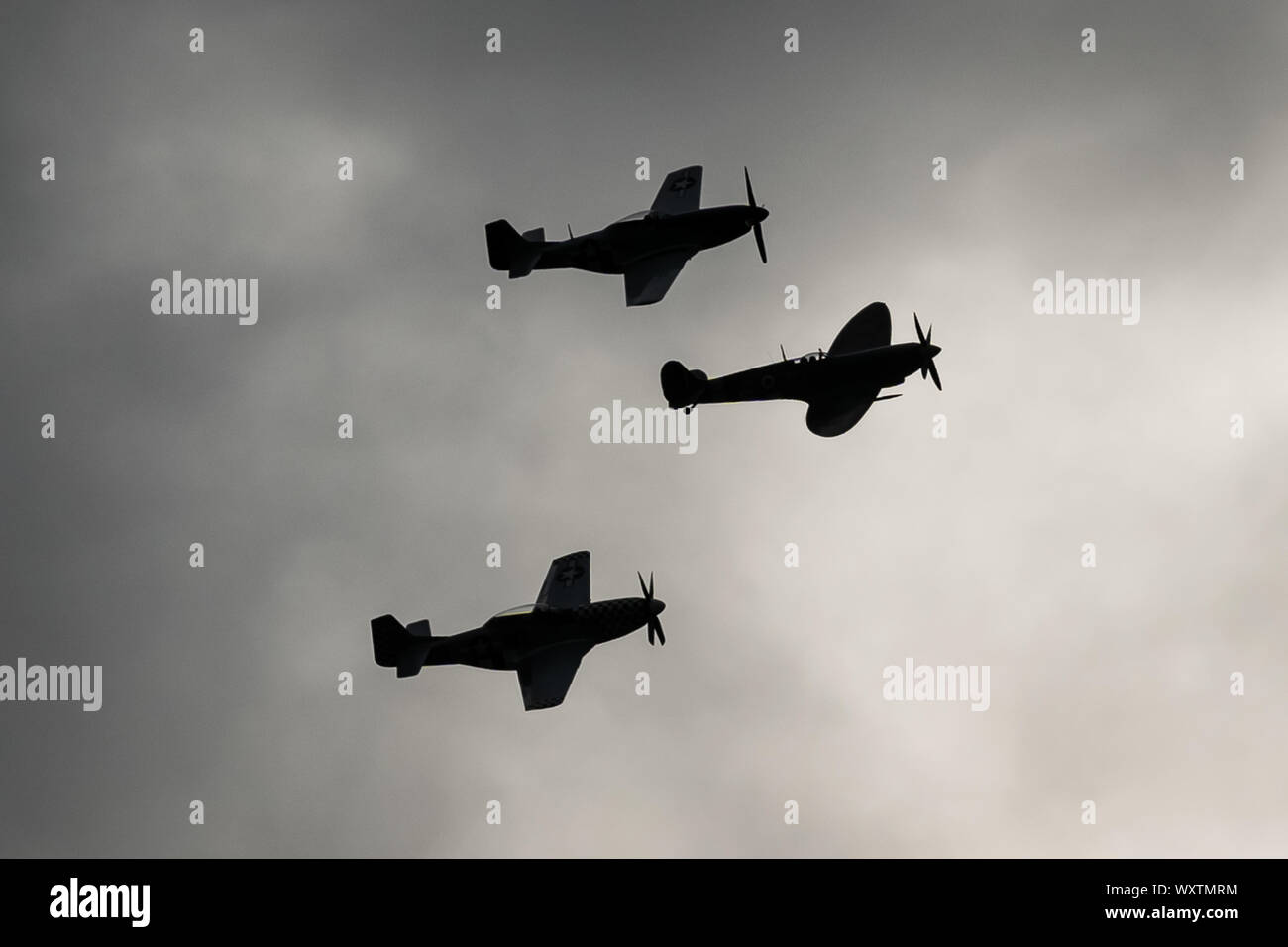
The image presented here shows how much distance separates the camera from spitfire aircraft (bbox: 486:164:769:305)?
6172 centimetres

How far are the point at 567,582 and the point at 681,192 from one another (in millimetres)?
18736

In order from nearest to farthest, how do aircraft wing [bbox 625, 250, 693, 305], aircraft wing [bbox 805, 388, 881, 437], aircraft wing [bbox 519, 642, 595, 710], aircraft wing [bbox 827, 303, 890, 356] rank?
aircraft wing [bbox 519, 642, 595, 710], aircraft wing [bbox 805, 388, 881, 437], aircraft wing [bbox 625, 250, 693, 305], aircraft wing [bbox 827, 303, 890, 356]

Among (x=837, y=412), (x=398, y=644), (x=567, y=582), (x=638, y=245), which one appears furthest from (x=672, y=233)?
(x=398, y=644)

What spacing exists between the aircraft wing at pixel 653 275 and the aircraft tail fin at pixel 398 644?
1654 centimetres

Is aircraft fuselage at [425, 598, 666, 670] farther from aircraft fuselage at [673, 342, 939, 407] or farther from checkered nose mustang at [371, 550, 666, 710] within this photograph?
aircraft fuselage at [673, 342, 939, 407]

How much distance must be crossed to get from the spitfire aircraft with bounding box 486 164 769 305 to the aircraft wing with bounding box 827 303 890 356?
203 inches

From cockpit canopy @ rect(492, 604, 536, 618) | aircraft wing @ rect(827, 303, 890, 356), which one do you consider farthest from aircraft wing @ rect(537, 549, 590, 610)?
aircraft wing @ rect(827, 303, 890, 356)

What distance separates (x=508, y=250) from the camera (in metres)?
62.9

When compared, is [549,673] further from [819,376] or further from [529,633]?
[819,376]

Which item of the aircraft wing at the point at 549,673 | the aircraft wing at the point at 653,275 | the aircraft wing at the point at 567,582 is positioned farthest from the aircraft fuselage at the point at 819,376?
the aircraft wing at the point at 549,673

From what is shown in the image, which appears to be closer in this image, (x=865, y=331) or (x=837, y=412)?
(x=837, y=412)

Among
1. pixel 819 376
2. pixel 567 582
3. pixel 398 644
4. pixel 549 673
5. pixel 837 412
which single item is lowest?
pixel 549 673
